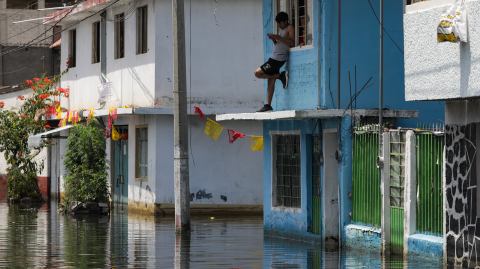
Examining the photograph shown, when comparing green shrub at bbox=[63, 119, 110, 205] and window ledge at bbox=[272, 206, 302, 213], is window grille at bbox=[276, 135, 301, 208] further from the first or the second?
green shrub at bbox=[63, 119, 110, 205]

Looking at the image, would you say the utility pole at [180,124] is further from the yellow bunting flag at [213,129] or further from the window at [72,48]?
the window at [72,48]

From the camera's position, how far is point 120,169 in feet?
83.0

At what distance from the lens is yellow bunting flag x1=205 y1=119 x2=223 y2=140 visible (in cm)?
2139

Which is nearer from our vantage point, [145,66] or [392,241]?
[392,241]

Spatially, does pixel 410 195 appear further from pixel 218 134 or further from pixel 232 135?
pixel 232 135

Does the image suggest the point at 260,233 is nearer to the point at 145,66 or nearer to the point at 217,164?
the point at 217,164

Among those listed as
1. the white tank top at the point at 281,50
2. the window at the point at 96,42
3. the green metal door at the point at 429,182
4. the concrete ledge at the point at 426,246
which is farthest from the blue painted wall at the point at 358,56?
the window at the point at 96,42

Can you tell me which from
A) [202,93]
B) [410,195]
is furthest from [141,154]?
[410,195]

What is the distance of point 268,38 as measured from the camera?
54.5 feet

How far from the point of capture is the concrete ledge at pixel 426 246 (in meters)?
11.9

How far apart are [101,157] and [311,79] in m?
8.32

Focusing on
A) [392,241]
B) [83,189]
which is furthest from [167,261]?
[83,189]

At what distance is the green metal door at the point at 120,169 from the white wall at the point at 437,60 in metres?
A: 14.4

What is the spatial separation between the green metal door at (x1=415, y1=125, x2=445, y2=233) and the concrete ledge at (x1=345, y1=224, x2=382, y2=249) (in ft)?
3.46
